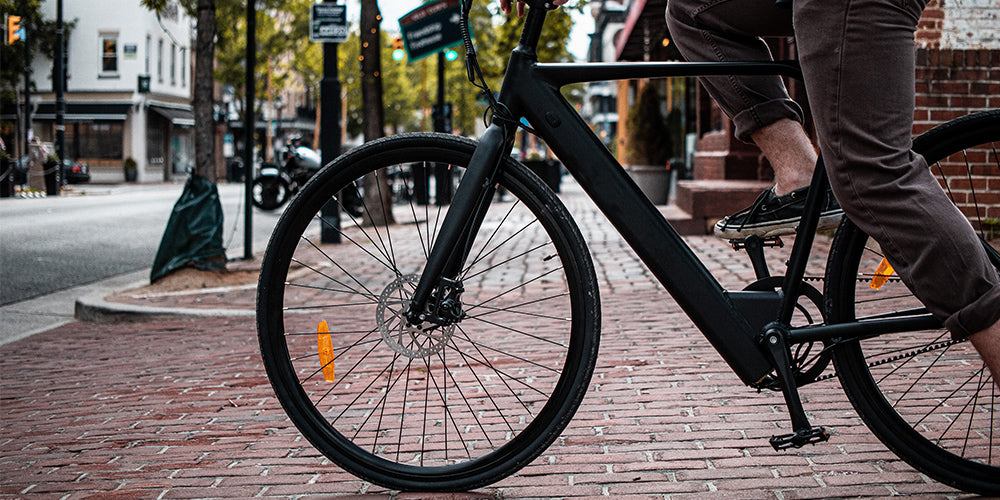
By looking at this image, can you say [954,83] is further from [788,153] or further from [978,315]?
[978,315]

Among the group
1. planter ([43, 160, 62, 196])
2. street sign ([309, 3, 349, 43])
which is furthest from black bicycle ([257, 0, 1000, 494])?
planter ([43, 160, 62, 196])

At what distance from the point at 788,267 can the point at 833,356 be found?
22cm

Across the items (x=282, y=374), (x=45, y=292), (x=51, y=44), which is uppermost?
(x=51, y=44)

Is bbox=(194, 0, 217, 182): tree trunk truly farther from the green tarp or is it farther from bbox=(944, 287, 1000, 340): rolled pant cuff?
bbox=(944, 287, 1000, 340): rolled pant cuff

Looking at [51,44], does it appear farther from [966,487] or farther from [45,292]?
[966,487]

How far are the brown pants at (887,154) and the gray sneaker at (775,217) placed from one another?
200 millimetres

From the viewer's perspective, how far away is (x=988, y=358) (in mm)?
1963

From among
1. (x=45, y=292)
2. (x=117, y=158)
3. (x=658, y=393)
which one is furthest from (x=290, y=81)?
(x=658, y=393)

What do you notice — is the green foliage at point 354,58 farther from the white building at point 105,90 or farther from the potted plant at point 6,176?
the potted plant at point 6,176

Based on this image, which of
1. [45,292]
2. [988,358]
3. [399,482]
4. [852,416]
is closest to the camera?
[988,358]

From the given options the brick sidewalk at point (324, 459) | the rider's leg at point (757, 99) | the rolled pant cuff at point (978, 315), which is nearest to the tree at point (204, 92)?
the brick sidewalk at point (324, 459)

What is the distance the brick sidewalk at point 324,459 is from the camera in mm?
2502

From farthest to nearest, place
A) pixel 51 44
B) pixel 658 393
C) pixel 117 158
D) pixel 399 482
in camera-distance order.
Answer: pixel 117 158
pixel 51 44
pixel 658 393
pixel 399 482

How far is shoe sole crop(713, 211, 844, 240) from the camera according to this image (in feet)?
7.36
